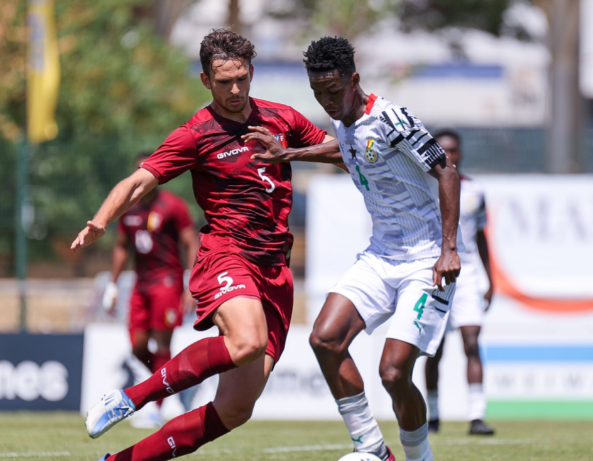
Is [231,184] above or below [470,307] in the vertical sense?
above

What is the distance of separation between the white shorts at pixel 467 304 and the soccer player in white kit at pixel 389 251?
2853mm

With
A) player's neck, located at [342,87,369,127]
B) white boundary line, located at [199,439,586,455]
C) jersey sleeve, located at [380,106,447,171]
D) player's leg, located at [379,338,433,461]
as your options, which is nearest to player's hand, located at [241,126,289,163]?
player's neck, located at [342,87,369,127]

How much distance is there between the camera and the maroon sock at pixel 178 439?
4.95 metres

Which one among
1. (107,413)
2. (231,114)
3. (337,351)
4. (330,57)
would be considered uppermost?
(330,57)

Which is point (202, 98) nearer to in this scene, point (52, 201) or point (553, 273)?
point (52, 201)

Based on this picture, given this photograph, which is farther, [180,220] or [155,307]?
[180,220]

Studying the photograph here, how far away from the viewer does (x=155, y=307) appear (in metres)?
9.54

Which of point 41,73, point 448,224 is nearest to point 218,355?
point 448,224

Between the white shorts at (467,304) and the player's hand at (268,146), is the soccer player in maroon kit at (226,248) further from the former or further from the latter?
the white shorts at (467,304)

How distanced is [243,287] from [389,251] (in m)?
1.09

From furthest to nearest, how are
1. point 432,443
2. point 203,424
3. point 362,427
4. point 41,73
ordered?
1. point 41,73
2. point 432,443
3. point 362,427
4. point 203,424

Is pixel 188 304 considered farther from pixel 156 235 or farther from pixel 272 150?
pixel 272 150

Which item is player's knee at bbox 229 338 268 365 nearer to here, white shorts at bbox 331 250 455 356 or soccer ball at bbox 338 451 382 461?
soccer ball at bbox 338 451 382 461

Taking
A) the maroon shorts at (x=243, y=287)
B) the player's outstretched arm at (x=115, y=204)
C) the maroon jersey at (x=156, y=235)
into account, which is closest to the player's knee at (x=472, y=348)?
the maroon jersey at (x=156, y=235)
